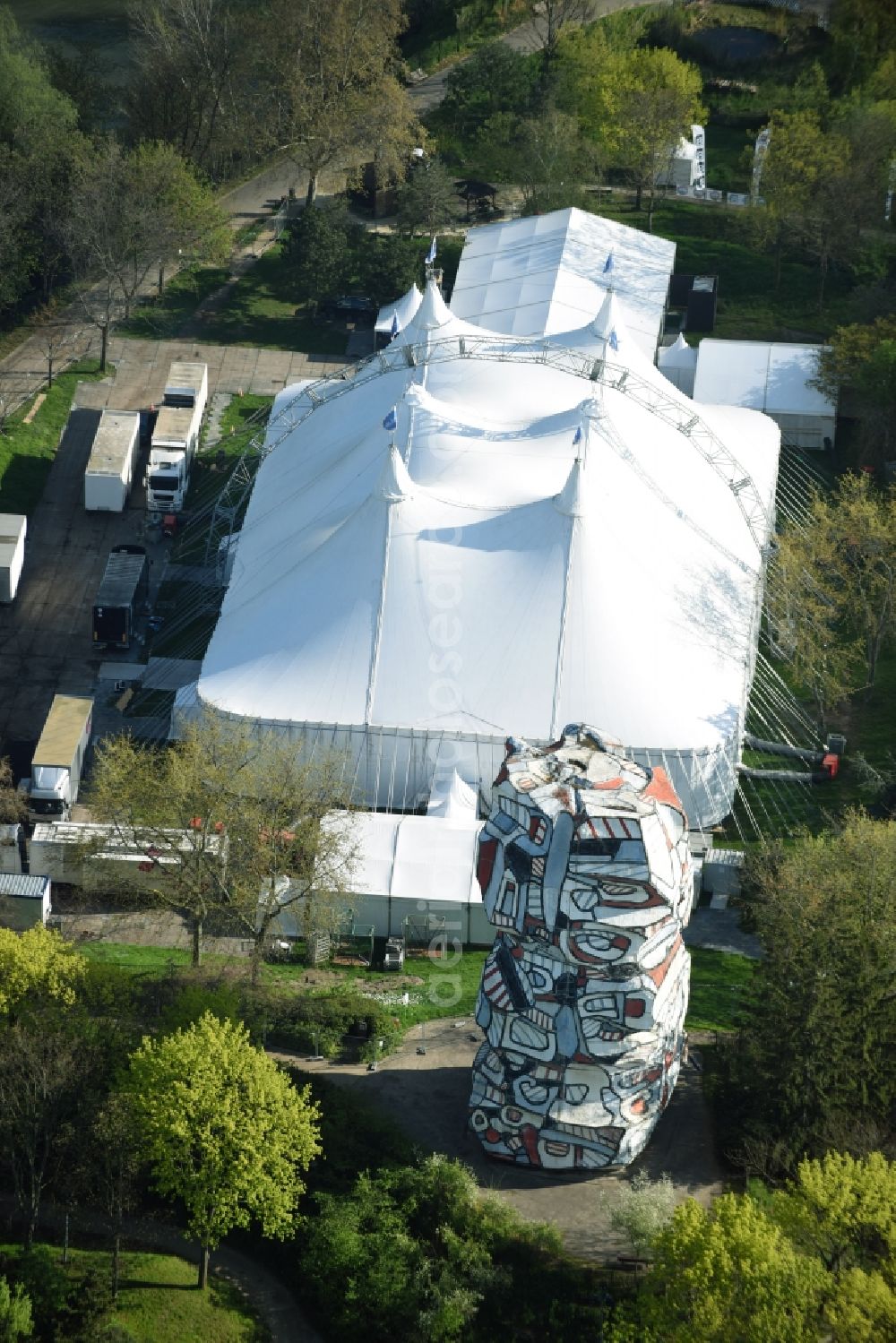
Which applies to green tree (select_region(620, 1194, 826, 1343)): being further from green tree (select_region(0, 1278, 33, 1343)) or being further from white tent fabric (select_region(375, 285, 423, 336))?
white tent fabric (select_region(375, 285, 423, 336))

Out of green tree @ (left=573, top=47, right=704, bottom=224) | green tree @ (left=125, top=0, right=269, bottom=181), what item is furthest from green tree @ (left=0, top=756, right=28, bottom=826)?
green tree @ (left=573, top=47, right=704, bottom=224)

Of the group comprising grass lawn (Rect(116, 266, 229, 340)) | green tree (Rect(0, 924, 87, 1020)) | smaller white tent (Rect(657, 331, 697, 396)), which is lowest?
grass lawn (Rect(116, 266, 229, 340))

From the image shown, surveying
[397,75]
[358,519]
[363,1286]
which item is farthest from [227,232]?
[363,1286]

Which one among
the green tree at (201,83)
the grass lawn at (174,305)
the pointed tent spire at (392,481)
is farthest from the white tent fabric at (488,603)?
the green tree at (201,83)

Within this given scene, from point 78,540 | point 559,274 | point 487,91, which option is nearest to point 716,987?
point 78,540

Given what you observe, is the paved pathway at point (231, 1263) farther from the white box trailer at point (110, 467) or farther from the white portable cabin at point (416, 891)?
the white box trailer at point (110, 467)

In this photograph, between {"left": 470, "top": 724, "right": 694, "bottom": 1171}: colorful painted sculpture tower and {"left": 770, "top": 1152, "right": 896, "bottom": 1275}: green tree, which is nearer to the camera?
{"left": 770, "top": 1152, "right": 896, "bottom": 1275}: green tree

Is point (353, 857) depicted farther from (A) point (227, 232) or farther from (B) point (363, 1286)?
(A) point (227, 232)
